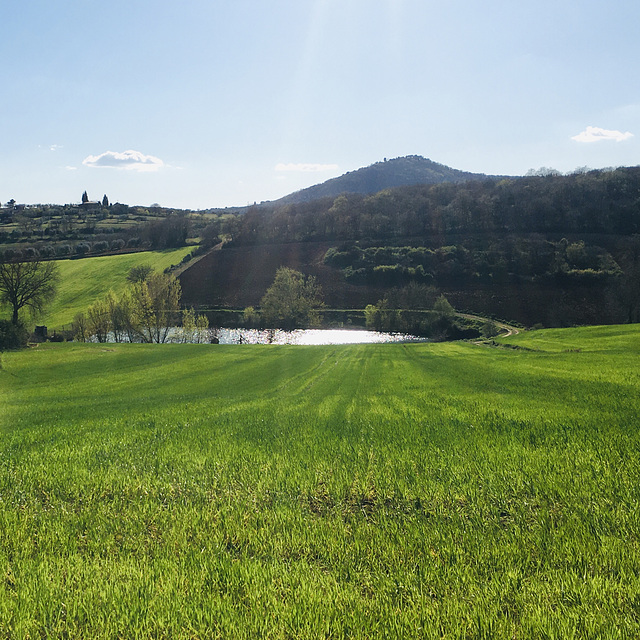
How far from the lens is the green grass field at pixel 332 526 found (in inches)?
132

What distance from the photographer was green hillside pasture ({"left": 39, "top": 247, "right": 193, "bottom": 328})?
315ft

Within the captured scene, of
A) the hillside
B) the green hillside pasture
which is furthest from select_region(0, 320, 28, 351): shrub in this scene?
the hillside

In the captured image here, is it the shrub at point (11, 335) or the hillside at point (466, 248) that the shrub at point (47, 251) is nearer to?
the hillside at point (466, 248)

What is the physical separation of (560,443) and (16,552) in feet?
28.1

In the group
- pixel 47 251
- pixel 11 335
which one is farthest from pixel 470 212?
pixel 47 251

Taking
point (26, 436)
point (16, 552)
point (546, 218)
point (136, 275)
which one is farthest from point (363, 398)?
point (546, 218)

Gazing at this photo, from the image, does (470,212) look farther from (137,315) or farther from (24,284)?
(24,284)

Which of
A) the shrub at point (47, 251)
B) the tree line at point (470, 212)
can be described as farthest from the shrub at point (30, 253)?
the tree line at point (470, 212)

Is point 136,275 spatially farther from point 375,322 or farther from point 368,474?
point 368,474

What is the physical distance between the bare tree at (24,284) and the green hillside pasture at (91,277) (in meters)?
26.0

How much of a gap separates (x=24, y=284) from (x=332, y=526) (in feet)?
239

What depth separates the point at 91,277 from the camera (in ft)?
374

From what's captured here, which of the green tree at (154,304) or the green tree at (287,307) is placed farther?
the green tree at (287,307)

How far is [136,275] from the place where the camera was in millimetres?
102750
